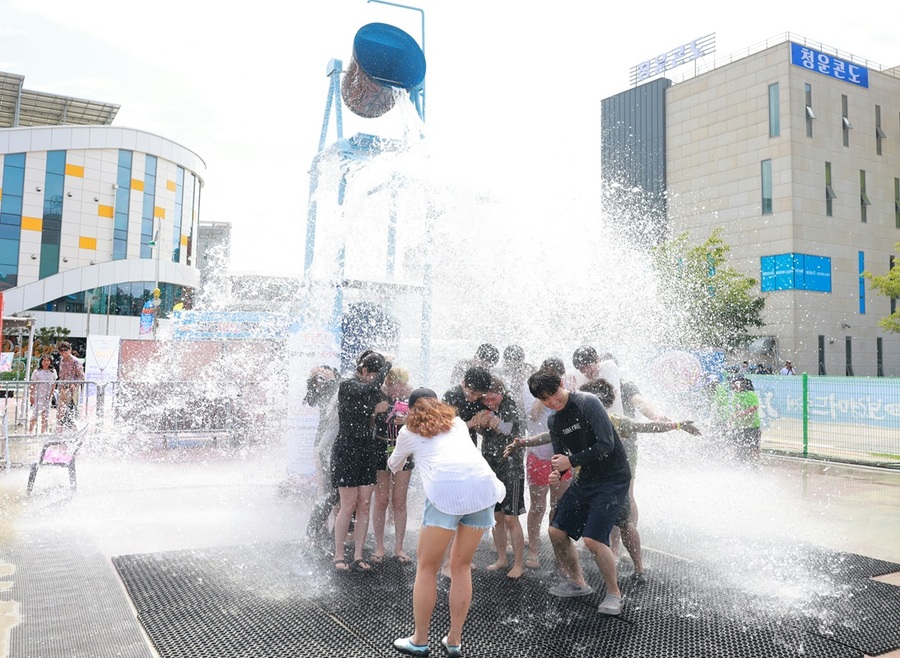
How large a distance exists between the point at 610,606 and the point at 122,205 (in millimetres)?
56447

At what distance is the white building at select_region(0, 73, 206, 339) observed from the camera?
4769 centimetres

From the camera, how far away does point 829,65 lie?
4219 centimetres

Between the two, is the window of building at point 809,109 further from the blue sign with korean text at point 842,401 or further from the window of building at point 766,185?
the blue sign with korean text at point 842,401

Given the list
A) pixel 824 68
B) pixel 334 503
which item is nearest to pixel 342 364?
pixel 334 503

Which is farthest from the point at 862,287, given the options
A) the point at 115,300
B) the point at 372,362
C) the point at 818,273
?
the point at 115,300

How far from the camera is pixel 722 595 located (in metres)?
4.83

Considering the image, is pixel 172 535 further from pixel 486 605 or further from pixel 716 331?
pixel 716 331

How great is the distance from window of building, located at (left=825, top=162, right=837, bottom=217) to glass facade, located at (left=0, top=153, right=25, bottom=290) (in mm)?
54568

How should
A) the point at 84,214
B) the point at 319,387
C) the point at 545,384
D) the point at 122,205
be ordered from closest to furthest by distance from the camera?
the point at 545,384
the point at 319,387
the point at 84,214
the point at 122,205

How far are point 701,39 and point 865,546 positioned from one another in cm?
5086

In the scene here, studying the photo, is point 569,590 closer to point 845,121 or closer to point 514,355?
point 514,355

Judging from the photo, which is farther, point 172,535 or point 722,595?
point 172,535

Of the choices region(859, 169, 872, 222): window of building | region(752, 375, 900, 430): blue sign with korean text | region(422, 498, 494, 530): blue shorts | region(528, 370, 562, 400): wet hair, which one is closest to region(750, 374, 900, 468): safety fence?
region(752, 375, 900, 430): blue sign with korean text

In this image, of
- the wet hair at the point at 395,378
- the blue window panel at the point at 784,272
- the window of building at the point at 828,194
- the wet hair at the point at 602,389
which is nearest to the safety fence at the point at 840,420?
the wet hair at the point at 602,389
